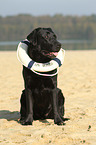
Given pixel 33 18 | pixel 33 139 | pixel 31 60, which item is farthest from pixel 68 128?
pixel 33 18

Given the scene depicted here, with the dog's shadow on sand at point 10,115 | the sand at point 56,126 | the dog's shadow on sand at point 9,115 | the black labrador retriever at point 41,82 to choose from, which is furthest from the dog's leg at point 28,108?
the dog's shadow on sand at point 9,115

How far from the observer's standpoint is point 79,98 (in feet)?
20.8

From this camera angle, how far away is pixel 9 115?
484 cm

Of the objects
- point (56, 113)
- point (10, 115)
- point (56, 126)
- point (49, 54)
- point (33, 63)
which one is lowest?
point (10, 115)

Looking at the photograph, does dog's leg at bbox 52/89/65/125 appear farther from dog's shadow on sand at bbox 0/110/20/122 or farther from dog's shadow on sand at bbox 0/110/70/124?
dog's shadow on sand at bbox 0/110/20/122

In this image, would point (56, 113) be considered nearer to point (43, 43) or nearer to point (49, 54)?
point (49, 54)

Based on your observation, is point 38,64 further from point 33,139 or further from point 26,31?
point 26,31

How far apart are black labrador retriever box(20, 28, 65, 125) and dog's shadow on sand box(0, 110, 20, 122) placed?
50 centimetres

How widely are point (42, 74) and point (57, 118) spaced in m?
0.73

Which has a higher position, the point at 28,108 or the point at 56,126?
the point at 28,108

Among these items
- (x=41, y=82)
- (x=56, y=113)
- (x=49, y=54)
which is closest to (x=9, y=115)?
(x=56, y=113)

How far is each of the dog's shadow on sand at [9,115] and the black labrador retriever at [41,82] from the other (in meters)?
0.50

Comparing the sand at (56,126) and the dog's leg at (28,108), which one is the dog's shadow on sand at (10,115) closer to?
the sand at (56,126)

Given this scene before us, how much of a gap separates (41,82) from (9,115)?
4.33ft
